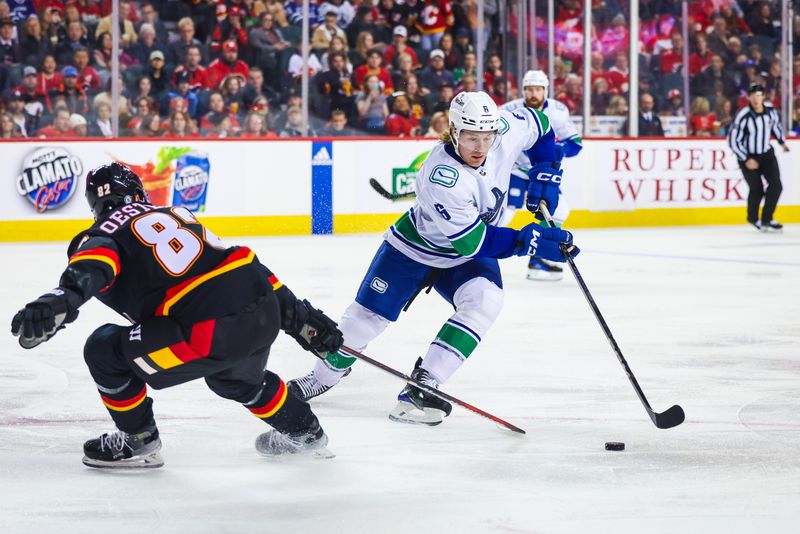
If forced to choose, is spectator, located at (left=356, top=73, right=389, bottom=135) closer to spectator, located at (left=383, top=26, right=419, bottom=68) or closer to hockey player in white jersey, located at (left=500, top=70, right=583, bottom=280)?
spectator, located at (left=383, top=26, right=419, bottom=68)

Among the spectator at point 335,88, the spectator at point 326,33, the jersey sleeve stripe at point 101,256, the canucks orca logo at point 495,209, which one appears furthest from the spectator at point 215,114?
the jersey sleeve stripe at point 101,256

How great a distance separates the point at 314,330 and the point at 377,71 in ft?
26.3

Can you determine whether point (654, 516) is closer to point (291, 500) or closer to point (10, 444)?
point (291, 500)

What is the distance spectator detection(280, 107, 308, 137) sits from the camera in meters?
10.4

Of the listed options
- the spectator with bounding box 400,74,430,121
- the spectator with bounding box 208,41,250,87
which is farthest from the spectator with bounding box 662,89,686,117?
the spectator with bounding box 208,41,250,87

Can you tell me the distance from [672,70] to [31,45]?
5.53 m

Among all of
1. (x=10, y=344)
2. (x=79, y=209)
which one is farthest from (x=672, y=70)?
(x=10, y=344)

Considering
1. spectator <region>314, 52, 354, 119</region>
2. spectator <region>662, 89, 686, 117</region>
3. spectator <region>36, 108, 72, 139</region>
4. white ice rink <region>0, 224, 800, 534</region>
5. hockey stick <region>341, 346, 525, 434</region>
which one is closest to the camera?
white ice rink <region>0, 224, 800, 534</region>

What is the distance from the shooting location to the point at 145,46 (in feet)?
32.8

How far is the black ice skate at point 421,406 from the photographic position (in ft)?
12.3

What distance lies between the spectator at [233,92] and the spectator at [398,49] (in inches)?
55.2

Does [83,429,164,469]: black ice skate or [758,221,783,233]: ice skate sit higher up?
[83,429,164,469]: black ice skate

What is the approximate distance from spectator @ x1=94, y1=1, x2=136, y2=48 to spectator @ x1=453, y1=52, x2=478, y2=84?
277cm

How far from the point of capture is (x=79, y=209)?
380 inches
